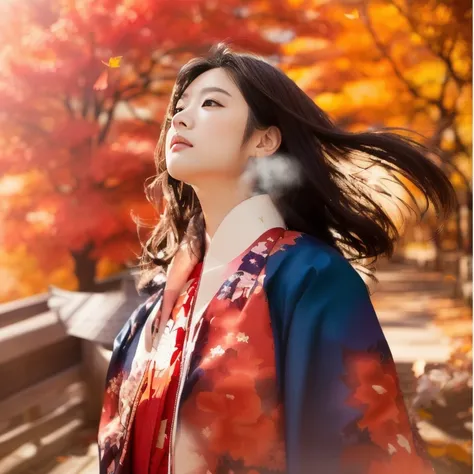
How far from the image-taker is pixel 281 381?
40.7 inches

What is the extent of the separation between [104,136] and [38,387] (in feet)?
5.06

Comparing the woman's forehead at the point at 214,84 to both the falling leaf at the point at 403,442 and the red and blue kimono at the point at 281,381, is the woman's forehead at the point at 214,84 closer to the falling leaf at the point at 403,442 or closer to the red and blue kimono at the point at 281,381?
the red and blue kimono at the point at 281,381

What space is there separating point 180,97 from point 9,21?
2.19 meters

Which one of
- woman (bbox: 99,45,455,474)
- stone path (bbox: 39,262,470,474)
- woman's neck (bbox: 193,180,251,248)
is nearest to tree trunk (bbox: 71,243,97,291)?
stone path (bbox: 39,262,470,474)

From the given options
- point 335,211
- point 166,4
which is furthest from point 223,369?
point 166,4

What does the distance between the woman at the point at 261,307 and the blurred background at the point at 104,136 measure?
2.96ft

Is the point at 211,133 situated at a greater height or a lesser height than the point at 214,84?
lesser

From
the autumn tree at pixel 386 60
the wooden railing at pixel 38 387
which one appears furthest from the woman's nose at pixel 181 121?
the autumn tree at pixel 386 60

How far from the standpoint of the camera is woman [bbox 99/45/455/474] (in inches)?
39.3

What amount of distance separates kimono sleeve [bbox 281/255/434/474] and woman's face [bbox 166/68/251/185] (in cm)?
36

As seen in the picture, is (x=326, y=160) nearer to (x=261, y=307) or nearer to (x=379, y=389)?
(x=261, y=307)

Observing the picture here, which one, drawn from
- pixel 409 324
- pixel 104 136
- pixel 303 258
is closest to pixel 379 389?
pixel 303 258

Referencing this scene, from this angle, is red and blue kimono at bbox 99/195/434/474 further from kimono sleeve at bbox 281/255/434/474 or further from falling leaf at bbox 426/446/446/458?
falling leaf at bbox 426/446/446/458

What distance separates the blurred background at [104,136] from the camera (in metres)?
2.59
